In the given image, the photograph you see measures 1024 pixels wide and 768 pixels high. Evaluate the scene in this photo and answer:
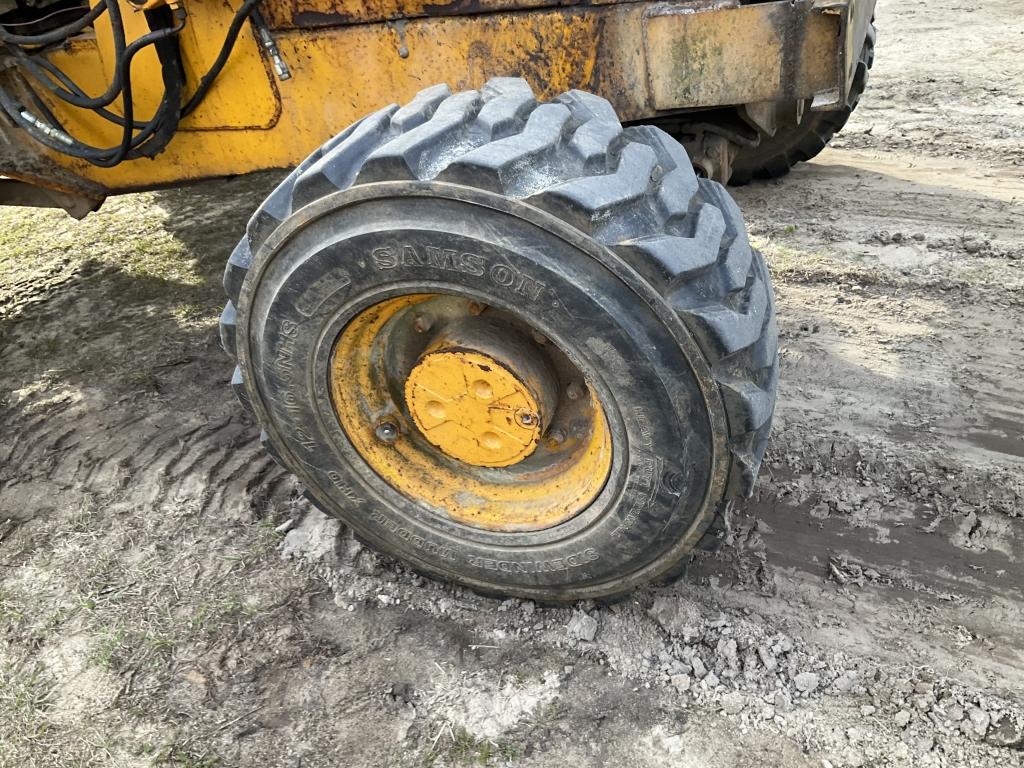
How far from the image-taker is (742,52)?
2.64 m

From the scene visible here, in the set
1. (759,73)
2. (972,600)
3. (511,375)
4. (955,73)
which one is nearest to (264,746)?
(511,375)

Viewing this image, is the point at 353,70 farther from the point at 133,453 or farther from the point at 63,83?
the point at 133,453

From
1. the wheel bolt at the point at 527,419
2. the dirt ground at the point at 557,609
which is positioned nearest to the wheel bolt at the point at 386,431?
the wheel bolt at the point at 527,419

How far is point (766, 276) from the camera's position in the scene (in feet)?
7.36

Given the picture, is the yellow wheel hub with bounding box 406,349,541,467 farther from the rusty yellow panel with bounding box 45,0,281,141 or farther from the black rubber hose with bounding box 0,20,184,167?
the black rubber hose with bounding box 0,20,184,167

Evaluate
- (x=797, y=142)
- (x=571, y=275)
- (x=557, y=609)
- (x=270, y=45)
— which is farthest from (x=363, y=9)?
(x=797, y=142)

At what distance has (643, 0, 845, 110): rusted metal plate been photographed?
2.56 meters

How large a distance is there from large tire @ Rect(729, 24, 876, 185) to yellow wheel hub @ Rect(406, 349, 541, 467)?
305 centimetres

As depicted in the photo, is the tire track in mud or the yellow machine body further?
the tire track in mud

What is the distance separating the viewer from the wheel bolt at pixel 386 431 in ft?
7.83

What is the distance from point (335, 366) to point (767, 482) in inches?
66.8

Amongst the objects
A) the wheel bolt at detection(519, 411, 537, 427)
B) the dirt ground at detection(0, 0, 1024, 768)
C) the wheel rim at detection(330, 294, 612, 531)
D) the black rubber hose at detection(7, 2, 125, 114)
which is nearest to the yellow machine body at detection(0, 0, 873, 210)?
the black rubber hose at detection(7, 2, 125, 114)

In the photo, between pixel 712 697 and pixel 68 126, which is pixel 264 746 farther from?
pixel 68 126

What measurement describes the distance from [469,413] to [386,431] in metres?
0.29
